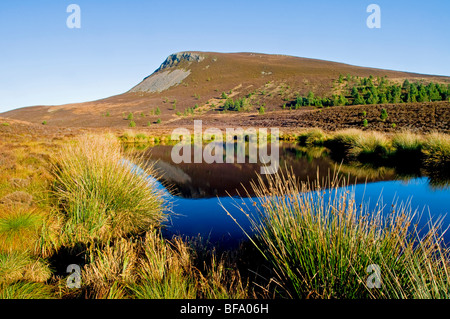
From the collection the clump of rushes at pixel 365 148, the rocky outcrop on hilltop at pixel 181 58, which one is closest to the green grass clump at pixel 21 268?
the clump of rushes at pixel 365 148

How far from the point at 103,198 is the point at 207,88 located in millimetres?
64431

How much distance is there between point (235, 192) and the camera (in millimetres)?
7230

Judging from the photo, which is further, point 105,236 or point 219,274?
point 105,236

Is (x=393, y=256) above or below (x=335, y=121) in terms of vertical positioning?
below

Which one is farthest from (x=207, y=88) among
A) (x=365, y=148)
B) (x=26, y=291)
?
(x=26, y=291)

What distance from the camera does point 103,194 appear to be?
3.98m

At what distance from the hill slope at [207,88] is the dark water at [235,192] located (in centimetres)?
3388

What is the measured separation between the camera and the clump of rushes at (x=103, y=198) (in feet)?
12.0

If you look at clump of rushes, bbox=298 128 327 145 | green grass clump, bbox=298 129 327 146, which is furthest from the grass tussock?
clump of rushes, bbox=298 128 327 145

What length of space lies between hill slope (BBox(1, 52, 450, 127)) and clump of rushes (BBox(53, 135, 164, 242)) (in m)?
38.2
